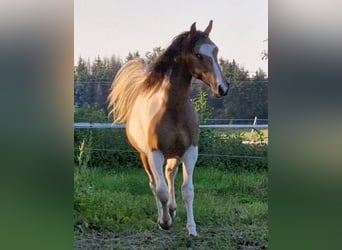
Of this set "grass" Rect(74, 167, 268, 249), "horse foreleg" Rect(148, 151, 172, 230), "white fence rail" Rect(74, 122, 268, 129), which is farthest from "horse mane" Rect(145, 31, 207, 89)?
"grass" Rect(74, 167, 268, 249)

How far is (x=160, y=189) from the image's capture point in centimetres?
347

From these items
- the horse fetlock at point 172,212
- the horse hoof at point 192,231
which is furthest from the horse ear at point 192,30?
the horse hoof at point 192,231

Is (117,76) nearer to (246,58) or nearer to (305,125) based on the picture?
(246,58)

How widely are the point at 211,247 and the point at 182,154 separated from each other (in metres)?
0.60

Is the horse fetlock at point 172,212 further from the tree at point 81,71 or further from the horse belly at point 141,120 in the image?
the tree at point 81,71

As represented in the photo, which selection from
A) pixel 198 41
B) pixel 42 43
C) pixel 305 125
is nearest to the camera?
pixel 305 125

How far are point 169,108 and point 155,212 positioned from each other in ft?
2.17

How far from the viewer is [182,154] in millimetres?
3455

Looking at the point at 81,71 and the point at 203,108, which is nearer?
the point at 203,108

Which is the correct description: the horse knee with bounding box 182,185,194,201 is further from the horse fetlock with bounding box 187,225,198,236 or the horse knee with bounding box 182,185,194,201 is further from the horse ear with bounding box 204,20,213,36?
the horse ear with bounding box 204,20,213,36

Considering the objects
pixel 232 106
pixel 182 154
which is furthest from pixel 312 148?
pixel 182 154

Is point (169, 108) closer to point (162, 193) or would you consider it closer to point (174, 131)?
point (174, 131)

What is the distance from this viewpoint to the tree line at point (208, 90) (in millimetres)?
3311

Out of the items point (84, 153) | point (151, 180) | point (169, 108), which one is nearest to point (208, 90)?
point (169, 108)
